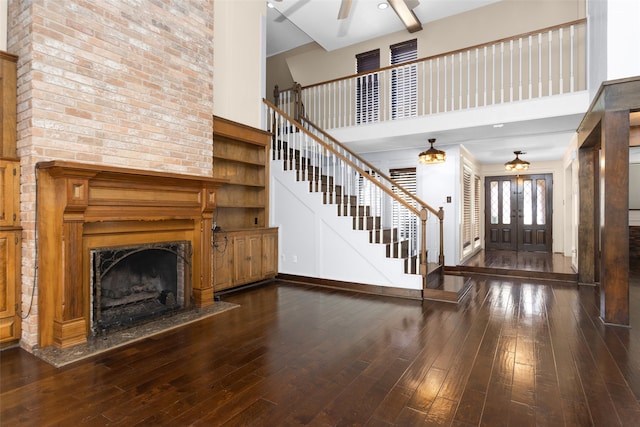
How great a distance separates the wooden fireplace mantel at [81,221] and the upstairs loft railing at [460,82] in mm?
4225

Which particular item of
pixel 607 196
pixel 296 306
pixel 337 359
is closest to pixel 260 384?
pixel 337 359

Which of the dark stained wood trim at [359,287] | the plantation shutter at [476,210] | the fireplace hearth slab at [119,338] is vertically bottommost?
the fireplace hearth slab at [119,338]

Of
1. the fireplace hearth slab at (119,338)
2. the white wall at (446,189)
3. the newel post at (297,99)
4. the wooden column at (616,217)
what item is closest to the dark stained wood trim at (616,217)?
the wooden column at (616,217)

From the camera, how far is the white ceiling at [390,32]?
19.9 feet

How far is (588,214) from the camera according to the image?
5.90 meters

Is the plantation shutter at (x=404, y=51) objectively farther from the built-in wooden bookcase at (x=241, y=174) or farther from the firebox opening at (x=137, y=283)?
the firebox opening at (x=137, y=283)

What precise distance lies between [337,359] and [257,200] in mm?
3924

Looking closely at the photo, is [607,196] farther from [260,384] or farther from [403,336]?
[260,384]

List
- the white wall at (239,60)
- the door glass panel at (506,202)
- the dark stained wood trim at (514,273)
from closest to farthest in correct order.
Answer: the white wall at (239,60), the dark stained wood trim at (514,273), the door glass panel at (506,202)

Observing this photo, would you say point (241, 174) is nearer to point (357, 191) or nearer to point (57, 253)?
point (357, 191)

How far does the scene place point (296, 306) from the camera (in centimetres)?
445

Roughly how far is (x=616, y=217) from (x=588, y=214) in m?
2.55

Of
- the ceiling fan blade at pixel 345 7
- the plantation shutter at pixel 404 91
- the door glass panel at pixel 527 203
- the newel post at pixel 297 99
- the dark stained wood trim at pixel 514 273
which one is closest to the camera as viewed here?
the ceiling fan blade at pixel 345 7

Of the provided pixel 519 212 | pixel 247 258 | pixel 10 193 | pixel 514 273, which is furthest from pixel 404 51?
pixel 10 193
